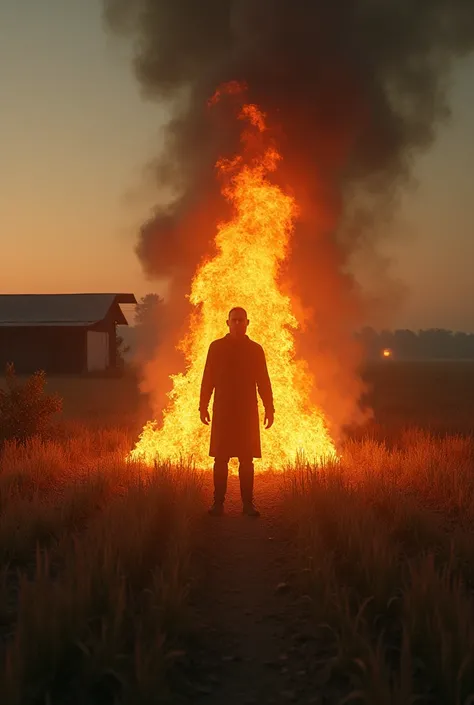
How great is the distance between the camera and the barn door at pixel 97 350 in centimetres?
3512

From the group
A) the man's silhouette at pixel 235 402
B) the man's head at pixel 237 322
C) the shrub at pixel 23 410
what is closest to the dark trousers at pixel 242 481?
the man's silhouette at pixel 235 402

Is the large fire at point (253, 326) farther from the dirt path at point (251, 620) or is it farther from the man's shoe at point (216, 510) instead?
the dirt path at point (251, 620)

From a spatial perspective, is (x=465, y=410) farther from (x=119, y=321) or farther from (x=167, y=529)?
(x=119, y=321)

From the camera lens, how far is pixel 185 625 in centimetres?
390

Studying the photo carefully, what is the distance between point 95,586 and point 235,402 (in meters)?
3.47

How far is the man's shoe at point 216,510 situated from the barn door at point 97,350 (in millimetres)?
28580

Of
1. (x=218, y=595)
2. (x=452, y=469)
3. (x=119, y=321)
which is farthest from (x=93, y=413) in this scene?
(x=119, y=321)

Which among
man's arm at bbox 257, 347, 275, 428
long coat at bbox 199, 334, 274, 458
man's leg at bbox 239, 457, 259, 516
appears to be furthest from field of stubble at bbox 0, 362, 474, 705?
man's arm at bbox 257, 347, 275, 428

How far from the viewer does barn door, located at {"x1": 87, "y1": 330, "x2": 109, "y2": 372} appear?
115 feet

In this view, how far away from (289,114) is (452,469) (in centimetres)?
663

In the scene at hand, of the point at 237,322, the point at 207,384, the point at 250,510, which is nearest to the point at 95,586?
the point at 250,510

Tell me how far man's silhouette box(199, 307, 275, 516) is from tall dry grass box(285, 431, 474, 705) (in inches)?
26.5

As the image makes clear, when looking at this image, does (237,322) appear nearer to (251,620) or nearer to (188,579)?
Result: (188,579)

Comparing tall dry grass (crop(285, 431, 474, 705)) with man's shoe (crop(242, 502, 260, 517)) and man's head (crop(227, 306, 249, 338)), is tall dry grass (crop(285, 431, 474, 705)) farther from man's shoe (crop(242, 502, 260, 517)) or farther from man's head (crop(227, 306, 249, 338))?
man's head (crop(227, 306, 249, 338))
